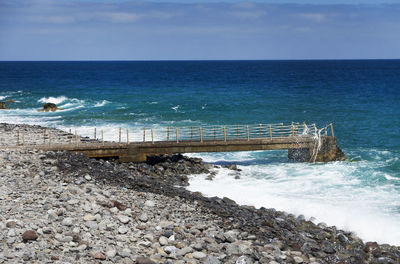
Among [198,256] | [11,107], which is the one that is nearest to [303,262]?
[198,256]

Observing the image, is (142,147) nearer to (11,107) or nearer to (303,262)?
(303,262)

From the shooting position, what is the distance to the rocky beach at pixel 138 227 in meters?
13.9

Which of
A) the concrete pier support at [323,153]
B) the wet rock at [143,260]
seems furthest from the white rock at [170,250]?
the concrete pier support at [323,153]

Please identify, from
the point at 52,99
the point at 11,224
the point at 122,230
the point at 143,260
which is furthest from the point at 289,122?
the point at 52,99

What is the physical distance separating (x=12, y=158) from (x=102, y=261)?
13.3 meters

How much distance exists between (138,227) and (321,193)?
11705 millimetres

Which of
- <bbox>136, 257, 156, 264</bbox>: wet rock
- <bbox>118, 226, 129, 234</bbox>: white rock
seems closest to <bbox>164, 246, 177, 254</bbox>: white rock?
<bbox>136, 257, 156, 264</bbox>: wet rock

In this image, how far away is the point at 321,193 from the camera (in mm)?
24266

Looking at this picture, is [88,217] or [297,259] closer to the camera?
[297,259]

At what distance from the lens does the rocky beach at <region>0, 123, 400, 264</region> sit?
1394 centimetres

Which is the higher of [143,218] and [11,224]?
[11,224]

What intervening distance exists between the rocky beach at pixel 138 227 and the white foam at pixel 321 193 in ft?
3.80

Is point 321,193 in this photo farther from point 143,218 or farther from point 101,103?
point 101,103

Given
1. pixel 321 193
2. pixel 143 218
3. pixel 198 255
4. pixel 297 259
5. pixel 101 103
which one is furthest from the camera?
pixel 101 103
